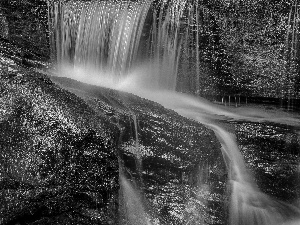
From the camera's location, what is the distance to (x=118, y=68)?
25.2 ft

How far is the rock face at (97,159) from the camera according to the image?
2.85m

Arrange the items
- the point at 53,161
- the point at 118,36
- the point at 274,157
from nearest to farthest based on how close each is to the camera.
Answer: the point at 53,161
the point at 274,157
the point at 118,36

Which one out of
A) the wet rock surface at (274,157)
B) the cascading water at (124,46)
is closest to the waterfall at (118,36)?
the cascading water at (124,46)

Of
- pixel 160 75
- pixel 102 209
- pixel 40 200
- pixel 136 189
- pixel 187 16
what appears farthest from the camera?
pixel 160 75

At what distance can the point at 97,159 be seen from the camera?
305 centimetres

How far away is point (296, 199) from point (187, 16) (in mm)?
4424

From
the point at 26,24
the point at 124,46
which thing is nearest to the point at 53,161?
the point at 124,46

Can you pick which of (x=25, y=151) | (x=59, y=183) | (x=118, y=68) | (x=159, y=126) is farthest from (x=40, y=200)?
(x=118, y=68)

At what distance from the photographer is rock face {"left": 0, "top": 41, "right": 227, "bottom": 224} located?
2.85m

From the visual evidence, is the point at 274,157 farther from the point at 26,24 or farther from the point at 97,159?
the point at 26,24

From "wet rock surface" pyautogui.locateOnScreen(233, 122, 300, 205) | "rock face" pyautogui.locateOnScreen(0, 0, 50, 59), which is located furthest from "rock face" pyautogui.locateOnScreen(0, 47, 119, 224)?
"rock face" pyautogui.locateOnScreen(0, 0, 50, 59)

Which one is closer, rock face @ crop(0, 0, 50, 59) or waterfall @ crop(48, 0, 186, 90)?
waterfall @ crop(48, 0, 186, 90)

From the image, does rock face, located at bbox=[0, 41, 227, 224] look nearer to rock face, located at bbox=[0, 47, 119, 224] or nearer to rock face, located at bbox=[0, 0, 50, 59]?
rock face, located at bbox=[0, 47, 119, 224]

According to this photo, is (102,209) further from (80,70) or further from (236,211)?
(80,70)
